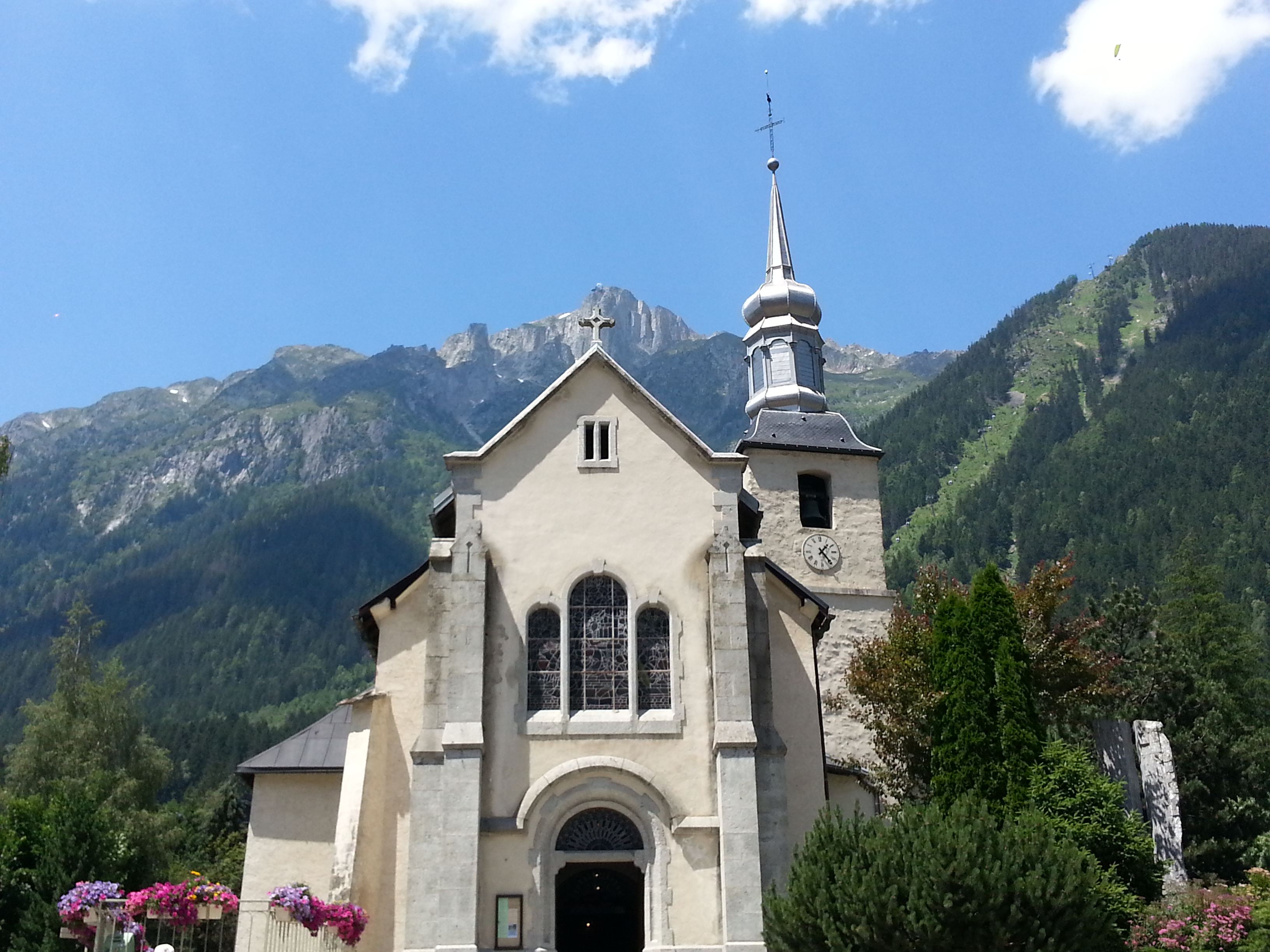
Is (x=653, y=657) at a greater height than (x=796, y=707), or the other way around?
(x=653, y=657)

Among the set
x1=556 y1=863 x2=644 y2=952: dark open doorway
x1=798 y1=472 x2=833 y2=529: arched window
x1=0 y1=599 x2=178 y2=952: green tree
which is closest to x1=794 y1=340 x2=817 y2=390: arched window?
x1=798 y1=472 x2=833 y2=529: arched window

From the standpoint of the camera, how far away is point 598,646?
25.7m

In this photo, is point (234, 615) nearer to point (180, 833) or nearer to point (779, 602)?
point (180, 833)

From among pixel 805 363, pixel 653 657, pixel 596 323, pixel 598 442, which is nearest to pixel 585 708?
pixel 653 657

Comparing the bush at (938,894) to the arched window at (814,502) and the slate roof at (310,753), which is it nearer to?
the slate roof at (310,753)

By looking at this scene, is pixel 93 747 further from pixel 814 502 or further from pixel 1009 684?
pixel 1009 684

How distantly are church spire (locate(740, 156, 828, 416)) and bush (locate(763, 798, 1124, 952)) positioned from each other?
26601 mm

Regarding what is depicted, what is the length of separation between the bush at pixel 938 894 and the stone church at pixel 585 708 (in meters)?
3.03

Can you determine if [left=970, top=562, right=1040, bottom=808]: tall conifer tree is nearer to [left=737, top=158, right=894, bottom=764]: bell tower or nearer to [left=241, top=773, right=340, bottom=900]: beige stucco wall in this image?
[left=737, top=158, right=894, bottom=764]: bell tower

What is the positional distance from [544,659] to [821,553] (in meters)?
19.5

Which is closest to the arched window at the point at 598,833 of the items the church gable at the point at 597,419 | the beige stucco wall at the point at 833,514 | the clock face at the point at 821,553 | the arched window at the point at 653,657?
the arched window at the point at 653,657

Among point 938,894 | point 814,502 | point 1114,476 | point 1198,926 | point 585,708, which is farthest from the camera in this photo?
point 1114,476

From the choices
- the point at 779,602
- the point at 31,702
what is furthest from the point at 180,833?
the point at 779,602

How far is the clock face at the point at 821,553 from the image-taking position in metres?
42.8
